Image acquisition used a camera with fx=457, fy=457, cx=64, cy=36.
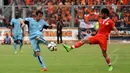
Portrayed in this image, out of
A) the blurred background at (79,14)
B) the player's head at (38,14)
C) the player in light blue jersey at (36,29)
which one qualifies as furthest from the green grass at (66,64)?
the blurred background at (79,14)

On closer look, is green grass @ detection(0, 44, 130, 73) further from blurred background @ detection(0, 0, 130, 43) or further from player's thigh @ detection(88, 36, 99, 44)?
blurred background @ detection(0, 0, 130, 43)

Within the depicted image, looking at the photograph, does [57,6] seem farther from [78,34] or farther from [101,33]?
[101,33]

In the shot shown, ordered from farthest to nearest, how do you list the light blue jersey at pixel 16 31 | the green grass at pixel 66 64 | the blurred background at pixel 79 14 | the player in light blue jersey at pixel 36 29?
the blurred background at pixel 79 14, the light blue jersey at pixel 16 31, the green grass at pixel 66 64, the player in light blue jersey at pixel 36 29

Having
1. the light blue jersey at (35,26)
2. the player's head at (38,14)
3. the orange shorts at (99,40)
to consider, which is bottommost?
the orange shorts at (99,40)

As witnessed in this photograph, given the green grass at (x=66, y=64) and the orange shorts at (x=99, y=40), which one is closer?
the orange shorts at (x=99, y=40)

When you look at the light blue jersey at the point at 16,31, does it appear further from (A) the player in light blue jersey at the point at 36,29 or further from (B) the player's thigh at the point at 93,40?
(B) the player's thigh at the point at 93,40

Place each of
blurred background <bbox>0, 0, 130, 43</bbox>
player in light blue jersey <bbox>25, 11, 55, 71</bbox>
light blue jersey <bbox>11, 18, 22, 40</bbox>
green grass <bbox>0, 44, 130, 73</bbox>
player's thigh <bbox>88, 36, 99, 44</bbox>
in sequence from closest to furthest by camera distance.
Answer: player's thigh <bbox>88, 36, 99, 44</bbox> → player in light blue jersey <bbox>25, 11, 55, 71</bbox> → green grass <bbox>0, 44, 130, 73</bbox> → light blue jersey <bbox>11, 18, 22, 40</bbox> → blurred background <bbox>0, 0, 130, 43</bbox>

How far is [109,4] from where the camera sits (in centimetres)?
4319

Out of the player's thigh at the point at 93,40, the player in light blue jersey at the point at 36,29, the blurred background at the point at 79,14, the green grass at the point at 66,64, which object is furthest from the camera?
the blurred background at the point at 79,14

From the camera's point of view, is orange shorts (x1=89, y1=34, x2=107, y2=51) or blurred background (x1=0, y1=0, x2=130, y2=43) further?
blurred background (x1=0, y1=0, x2=130, y2=43)

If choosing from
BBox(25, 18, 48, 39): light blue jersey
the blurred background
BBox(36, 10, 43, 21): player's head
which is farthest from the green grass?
the blurred background

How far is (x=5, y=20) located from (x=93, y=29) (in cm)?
813

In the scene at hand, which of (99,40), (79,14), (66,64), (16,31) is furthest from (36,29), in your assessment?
(79,14)

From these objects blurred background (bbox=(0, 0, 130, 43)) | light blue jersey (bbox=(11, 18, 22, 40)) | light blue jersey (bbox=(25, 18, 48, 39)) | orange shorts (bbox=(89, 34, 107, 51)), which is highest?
light blue jersey (bbox=(25, 18, 48, 39))
